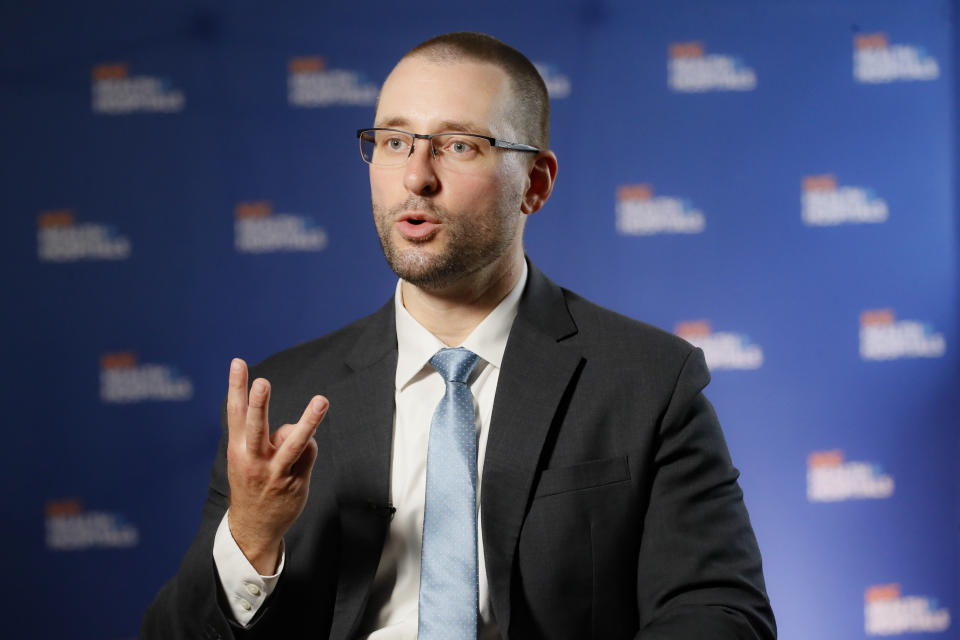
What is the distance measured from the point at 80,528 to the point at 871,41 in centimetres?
299

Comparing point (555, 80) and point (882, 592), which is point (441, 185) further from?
point (882, 592)

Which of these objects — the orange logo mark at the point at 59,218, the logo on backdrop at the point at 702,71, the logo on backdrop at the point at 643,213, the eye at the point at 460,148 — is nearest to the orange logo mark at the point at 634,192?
the logo on backdrop at the point at 643,213

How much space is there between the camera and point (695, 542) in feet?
4.33

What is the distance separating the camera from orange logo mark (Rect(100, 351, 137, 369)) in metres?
2.84

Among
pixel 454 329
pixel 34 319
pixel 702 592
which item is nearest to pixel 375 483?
pixel 454 329

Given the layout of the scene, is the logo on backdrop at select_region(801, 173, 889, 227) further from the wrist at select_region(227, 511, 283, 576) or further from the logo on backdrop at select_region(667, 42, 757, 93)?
the wrist at select_region(227, 511, 283, 576)

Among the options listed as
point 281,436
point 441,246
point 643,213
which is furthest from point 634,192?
point 281,436

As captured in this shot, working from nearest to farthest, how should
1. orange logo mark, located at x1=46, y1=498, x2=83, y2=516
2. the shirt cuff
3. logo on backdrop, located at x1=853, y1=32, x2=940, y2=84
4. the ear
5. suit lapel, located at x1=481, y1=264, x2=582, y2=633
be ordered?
the shirt cuff
suit lapel, located at x1=481, y1=264, x2=582, y2=633
the ear
orange logo mark, located at x1=46, y1=498, x2=83, y2=516
logo on backdrop, located at x1=853, y1=32, x2=940, y2=84

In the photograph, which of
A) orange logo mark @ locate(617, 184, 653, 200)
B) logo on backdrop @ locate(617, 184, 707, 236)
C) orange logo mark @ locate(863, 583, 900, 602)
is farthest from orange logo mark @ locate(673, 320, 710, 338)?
orange logo mark @ locate(863, 583, 900, 602)

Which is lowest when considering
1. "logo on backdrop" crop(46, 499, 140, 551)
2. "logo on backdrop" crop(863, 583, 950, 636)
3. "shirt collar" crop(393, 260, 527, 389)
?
"logo on backdrop" crop(863, 583, 950, 636)

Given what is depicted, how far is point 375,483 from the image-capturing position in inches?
53.9

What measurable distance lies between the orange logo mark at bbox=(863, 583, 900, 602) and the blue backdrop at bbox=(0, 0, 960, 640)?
0.01 metres

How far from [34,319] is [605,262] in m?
1.83

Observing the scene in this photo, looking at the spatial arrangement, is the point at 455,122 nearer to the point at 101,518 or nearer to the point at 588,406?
the point at 588,406
